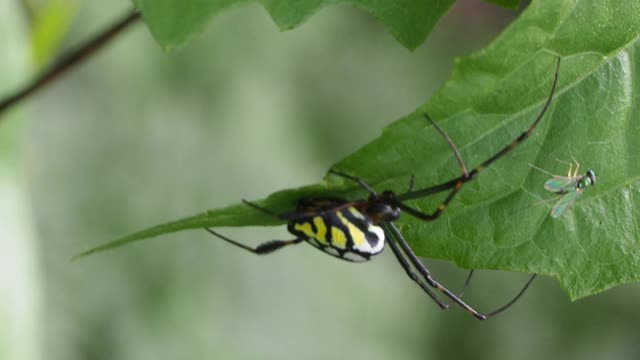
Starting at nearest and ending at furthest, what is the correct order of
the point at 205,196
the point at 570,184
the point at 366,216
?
the point at 570,184, the point at 366,216, the point at 205,196

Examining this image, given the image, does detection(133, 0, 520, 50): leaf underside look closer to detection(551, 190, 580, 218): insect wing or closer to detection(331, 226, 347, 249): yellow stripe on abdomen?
detection(551, 190, 580, 218): insect wing

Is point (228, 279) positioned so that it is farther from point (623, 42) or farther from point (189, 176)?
point (623, 42)

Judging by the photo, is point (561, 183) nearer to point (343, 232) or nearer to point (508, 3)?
point (508, 3)

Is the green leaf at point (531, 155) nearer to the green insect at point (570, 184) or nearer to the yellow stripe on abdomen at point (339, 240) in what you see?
the green insect at point (570, 184)

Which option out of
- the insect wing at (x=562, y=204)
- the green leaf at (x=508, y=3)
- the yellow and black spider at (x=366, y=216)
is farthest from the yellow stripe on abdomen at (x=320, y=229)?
the green leaf at (x=508, y=3)

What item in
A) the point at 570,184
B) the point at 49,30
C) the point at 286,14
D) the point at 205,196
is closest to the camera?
the point at 286,14

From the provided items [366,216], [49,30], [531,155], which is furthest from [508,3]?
[49,30]

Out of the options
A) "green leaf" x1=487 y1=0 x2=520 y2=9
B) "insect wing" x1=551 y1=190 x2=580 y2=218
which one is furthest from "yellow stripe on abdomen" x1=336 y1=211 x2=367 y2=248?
"green leaf" x1=487 y1=0 x2=520 y2=9
